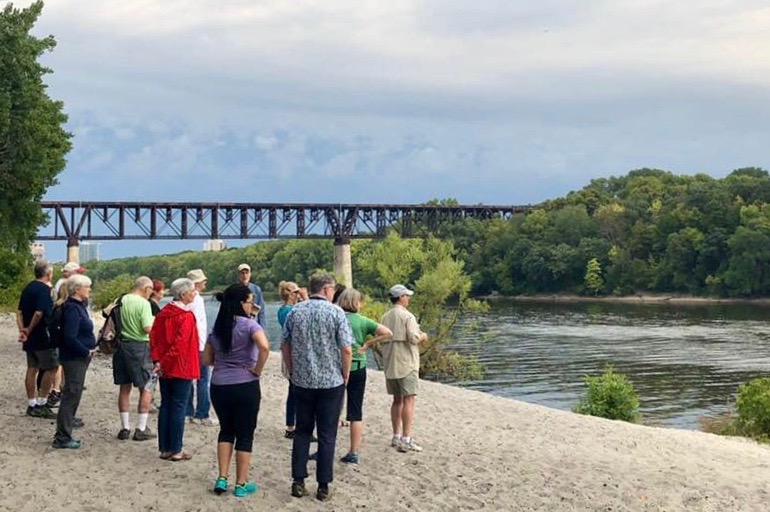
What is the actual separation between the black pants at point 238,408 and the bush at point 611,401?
592 inches

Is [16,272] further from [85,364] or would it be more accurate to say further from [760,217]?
[760,217]

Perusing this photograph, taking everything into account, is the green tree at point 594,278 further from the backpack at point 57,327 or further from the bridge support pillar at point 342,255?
the backpack at point 57,327

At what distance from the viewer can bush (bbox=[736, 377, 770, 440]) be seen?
21.5 m

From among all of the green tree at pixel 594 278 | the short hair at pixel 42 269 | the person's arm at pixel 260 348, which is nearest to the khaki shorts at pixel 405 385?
the person's arm at pixel 260 348

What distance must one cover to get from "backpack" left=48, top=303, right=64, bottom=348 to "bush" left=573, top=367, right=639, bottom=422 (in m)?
14.6

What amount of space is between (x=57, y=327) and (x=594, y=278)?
114 meters

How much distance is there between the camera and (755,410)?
21.9 meters

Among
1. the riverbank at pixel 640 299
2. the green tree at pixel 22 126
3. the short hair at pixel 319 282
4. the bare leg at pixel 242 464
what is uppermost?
the green tree at pixel 22 126

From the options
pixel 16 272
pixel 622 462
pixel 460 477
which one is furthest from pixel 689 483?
pixel 16 272

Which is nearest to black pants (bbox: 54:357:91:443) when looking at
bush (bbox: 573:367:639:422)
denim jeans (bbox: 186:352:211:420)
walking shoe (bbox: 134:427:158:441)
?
walking shoe (bbox: 134:427:158:441)

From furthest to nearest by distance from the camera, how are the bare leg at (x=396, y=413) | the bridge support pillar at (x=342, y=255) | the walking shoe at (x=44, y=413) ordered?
the bridge support pillar at (x=342, y=255), the walking shoe at (x=44, y=413), the bare leg at (x=396, y=413)

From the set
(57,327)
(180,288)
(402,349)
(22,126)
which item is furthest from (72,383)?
(22,126)

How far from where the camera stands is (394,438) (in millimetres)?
12539

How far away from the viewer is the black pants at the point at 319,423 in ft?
31.6
